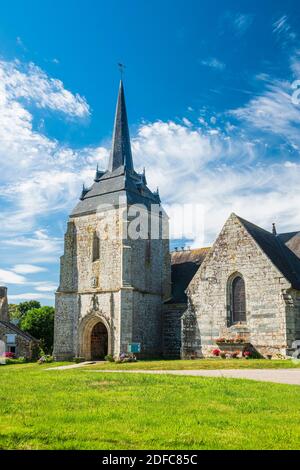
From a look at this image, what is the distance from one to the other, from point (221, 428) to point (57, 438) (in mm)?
2175

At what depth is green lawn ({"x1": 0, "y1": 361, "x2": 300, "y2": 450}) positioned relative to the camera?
18.3 ft

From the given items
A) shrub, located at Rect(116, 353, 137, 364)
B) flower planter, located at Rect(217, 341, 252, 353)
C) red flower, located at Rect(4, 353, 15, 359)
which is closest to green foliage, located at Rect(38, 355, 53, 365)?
shrub, located at Rect(116, 353, 137, 364)

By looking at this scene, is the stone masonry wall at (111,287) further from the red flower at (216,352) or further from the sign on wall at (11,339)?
the sign on wall at (11,339)

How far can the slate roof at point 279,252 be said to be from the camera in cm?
2205

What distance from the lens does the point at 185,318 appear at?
23578mm

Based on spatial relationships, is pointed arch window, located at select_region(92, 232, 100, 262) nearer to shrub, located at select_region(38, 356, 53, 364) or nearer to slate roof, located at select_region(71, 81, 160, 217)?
slate roof, located at select_region(71, 81, 160, 217)

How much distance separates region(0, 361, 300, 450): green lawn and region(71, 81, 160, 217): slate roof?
19.7 m

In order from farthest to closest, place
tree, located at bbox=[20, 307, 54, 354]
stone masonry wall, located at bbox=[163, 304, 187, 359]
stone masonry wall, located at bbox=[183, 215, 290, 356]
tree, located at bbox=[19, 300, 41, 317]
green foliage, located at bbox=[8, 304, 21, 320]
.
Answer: tree, located at bbox=[19, 300, 41, 317], green foliage, located at bbox=[8, 304, 21, 320], tree, located at bbox=[20, 307, 54, 354], stone masonry wall, located at bbox=[163, 304, 187, 359], stone masonry wall, located at bbox=[183, 215, 290, 356]

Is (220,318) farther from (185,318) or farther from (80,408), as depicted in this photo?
(80,408)

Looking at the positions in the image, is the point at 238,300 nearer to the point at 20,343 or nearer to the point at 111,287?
the point at 111,287

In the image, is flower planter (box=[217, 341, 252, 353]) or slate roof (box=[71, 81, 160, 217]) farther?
slate roof (box=[71, 81, 160, 217])

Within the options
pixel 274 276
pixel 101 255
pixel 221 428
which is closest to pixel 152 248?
pixel 101 255

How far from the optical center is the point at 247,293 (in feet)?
72.3

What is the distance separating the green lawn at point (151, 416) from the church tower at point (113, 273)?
1658 centimetres
